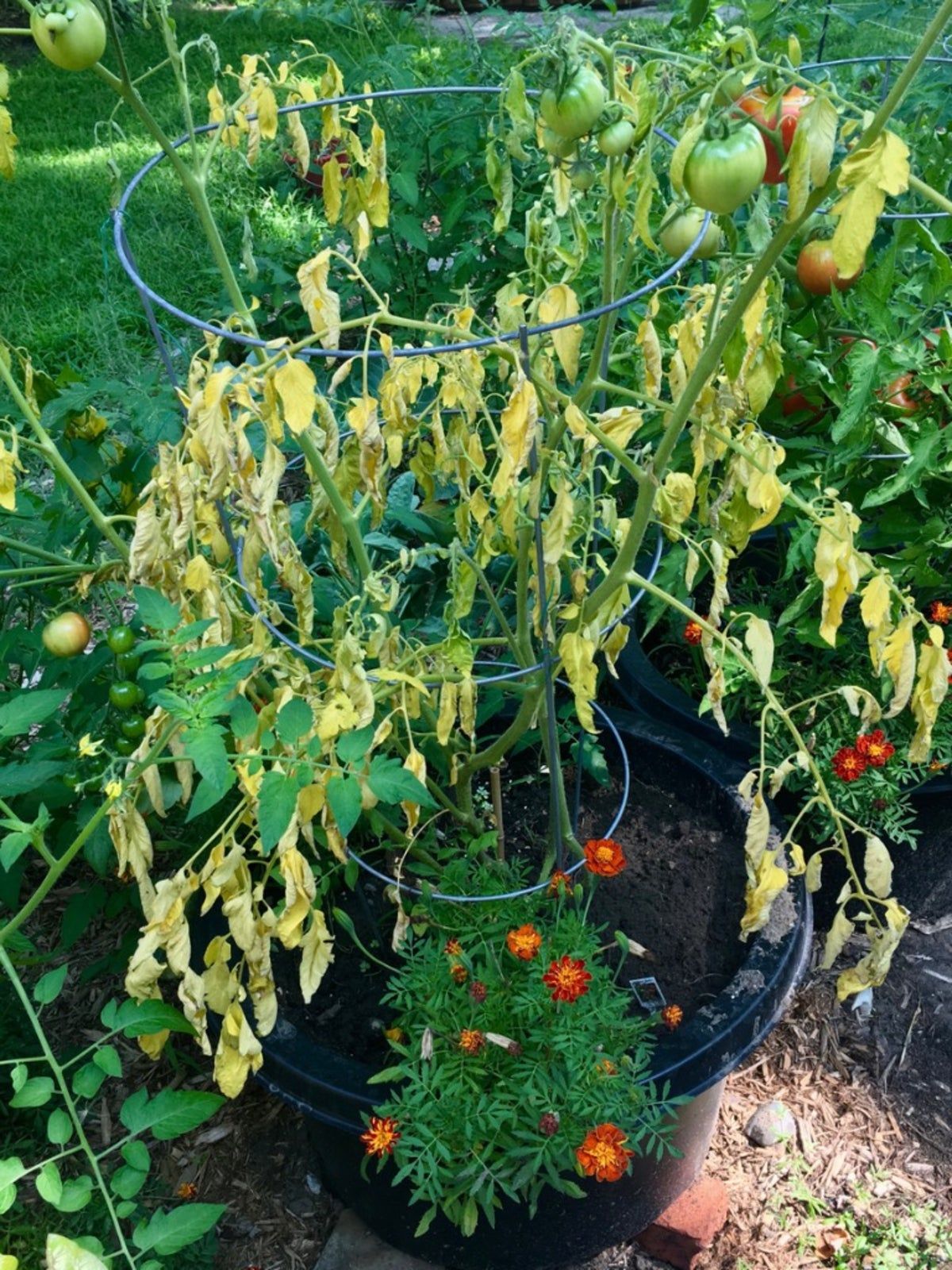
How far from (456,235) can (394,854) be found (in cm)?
160

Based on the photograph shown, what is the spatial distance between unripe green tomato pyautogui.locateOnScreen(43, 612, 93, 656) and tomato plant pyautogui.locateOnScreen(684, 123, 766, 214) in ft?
3.21

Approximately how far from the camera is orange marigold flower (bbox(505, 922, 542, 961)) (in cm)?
133

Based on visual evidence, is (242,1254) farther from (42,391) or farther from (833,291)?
(833,291)

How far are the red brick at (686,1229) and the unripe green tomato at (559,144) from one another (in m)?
1.34

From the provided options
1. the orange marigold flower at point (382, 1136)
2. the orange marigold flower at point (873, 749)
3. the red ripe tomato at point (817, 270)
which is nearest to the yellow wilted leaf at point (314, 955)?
the orange marigold flower at point (382, 1136)

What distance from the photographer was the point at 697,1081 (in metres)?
1.40

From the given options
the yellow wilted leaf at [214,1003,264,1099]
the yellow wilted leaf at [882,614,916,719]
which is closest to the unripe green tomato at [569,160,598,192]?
the yellow wilted leaf at [882,614,916,719]

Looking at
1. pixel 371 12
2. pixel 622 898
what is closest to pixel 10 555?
pixel 622 898

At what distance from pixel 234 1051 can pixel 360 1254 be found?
A: 57 cm

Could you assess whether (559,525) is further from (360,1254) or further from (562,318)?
(360,1254)

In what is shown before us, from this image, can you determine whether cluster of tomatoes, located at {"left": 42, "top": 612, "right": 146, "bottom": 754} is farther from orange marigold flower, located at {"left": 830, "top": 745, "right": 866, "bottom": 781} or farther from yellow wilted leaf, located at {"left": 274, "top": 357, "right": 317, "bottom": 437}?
orange marigold flower, located at {"left": 830, "top": 745, "right": 866, "bottom": 781}

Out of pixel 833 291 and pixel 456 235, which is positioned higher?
pixel 833 291

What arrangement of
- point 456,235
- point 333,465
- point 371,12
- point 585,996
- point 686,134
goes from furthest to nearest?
point 371,12 < point 456,235 < point 585,996 < point 333,465 < point 686,134

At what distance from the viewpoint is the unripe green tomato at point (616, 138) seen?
0.94 metres
